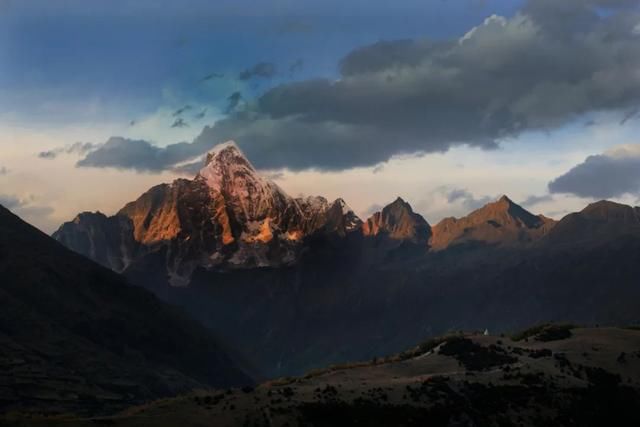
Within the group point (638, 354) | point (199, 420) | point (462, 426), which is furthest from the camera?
point (638, 354)

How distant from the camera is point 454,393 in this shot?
151125 mm

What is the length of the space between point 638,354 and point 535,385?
36.6 metres

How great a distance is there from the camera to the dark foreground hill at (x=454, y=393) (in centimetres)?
13200

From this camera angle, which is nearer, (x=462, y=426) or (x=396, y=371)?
(x=462, y=426)

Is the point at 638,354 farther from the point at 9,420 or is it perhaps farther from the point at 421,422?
the point at 9,420

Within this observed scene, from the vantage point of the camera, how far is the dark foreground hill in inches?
5197

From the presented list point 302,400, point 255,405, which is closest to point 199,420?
point 255,405

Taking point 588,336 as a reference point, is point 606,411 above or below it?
below

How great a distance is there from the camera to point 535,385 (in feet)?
527

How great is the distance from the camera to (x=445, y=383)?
506 ft

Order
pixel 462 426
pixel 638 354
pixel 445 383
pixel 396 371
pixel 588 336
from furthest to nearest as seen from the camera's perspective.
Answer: pixel 588 336, pixel 638 354, pixel 396 371, pixel 445 383, pixel 462 426

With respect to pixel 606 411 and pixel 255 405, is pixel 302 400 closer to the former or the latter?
pixel 255 405

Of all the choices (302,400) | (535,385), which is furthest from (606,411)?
(302,400)

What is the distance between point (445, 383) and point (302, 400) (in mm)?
28795
